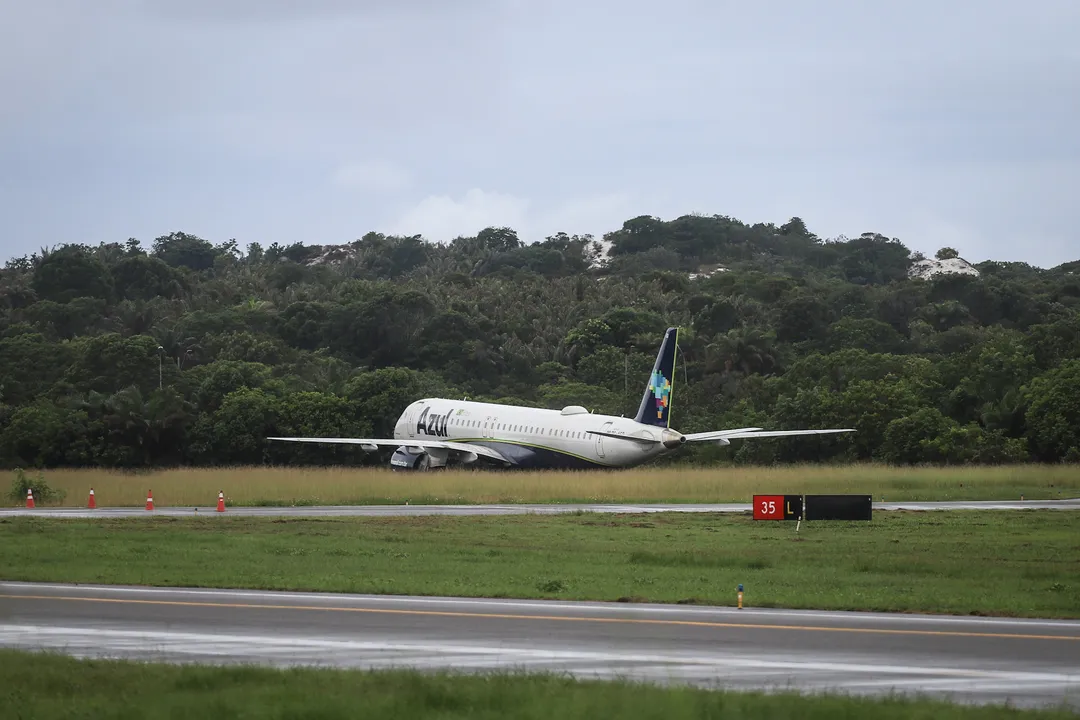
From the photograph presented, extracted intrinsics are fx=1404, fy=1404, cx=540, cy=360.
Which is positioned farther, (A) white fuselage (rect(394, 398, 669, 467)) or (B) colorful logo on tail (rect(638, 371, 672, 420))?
(A) white fuselage (rect(394, 398, 669, 467))

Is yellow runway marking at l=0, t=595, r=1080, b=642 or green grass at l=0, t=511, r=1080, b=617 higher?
green grass at l=0, t=511, r=1080, b=617

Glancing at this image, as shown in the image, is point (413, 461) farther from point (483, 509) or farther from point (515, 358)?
point (515, 358)

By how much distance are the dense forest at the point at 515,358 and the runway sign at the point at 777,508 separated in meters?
25.8

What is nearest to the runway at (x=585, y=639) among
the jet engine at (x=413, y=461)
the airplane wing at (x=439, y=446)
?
the airplane wing at (x=439, y=446)

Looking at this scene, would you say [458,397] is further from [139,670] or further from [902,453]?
[139,670]

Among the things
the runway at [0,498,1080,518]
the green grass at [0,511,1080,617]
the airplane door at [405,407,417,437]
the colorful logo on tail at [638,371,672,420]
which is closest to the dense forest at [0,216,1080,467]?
the airplane door at [405,407,417,437]

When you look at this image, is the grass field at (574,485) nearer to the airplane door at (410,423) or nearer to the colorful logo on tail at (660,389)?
the colorful logo on tail at (660,389)

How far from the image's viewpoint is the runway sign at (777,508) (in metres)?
38.7

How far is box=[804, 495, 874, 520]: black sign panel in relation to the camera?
38.1 m

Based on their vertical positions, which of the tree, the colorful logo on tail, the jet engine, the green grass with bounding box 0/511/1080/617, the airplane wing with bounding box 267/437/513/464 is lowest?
the green grass with bounding box 0/511/1080/617

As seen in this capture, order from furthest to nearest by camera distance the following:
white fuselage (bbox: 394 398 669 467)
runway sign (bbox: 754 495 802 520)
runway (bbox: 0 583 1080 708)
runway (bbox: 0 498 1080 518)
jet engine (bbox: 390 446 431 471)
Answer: jet engine (bbox: 390 446 431 471) → white fuselage (bbox: 394 398 669 467) → runway (bbox: 0 498 1080 518) → runway sign (bbox: 754 495 802 520) → runway (bbox: 0 583 1080 708)

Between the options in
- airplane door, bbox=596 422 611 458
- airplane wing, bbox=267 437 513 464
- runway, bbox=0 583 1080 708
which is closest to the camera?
runway, bbox=0 583 1080 708

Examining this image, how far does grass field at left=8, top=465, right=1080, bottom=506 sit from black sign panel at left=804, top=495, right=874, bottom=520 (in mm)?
9582

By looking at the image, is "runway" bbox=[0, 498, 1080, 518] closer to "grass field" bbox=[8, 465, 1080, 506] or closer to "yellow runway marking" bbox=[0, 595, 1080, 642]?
"grass field" bbox=[8, 465, 1080, 506]
